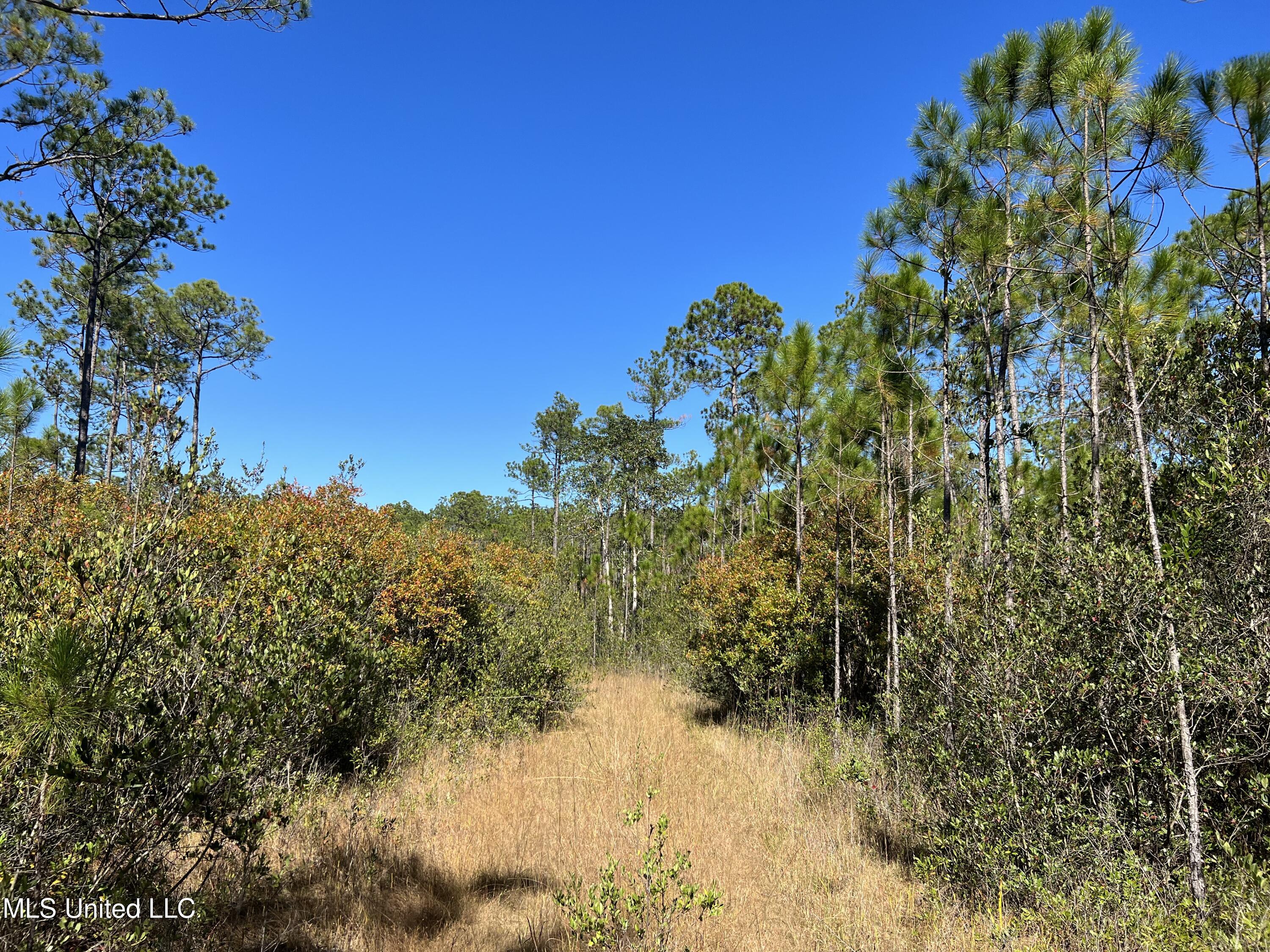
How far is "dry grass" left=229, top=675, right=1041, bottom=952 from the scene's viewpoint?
380cm

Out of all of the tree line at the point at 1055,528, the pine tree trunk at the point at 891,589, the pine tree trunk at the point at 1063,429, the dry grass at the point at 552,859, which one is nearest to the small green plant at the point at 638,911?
the dry grass at the point at 552,859

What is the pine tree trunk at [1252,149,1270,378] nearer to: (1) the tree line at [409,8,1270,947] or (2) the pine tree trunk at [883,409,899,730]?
(1) the tree line at [409,8,1270,947]

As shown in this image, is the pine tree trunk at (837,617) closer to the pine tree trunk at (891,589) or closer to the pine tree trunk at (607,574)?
the pine tree trunk at (891,589)

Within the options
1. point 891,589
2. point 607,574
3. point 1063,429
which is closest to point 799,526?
point 891,589

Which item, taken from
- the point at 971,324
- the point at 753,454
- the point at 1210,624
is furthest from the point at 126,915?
the point at 753,454

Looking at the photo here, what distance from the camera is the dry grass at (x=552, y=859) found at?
3799 millimetres

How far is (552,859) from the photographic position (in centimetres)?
496

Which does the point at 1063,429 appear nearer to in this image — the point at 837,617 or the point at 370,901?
the point at 837,617

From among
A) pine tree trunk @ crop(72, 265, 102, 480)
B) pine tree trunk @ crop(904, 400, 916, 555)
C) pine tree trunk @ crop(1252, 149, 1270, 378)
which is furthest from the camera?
pine tree trunk @ crop(72, 265, 102, 480)

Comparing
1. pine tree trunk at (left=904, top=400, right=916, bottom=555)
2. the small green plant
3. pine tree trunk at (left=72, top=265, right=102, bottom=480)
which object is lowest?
the small green plant

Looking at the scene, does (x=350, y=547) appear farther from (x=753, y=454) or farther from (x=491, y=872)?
(x=753, y=454)

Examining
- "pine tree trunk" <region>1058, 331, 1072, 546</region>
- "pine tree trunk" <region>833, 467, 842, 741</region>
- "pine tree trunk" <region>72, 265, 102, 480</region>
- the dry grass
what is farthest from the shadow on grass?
"pine tree trunk" <region>72, 265, 102, 480</region>

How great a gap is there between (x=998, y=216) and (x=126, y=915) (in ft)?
32.1

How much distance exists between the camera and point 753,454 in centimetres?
1502
